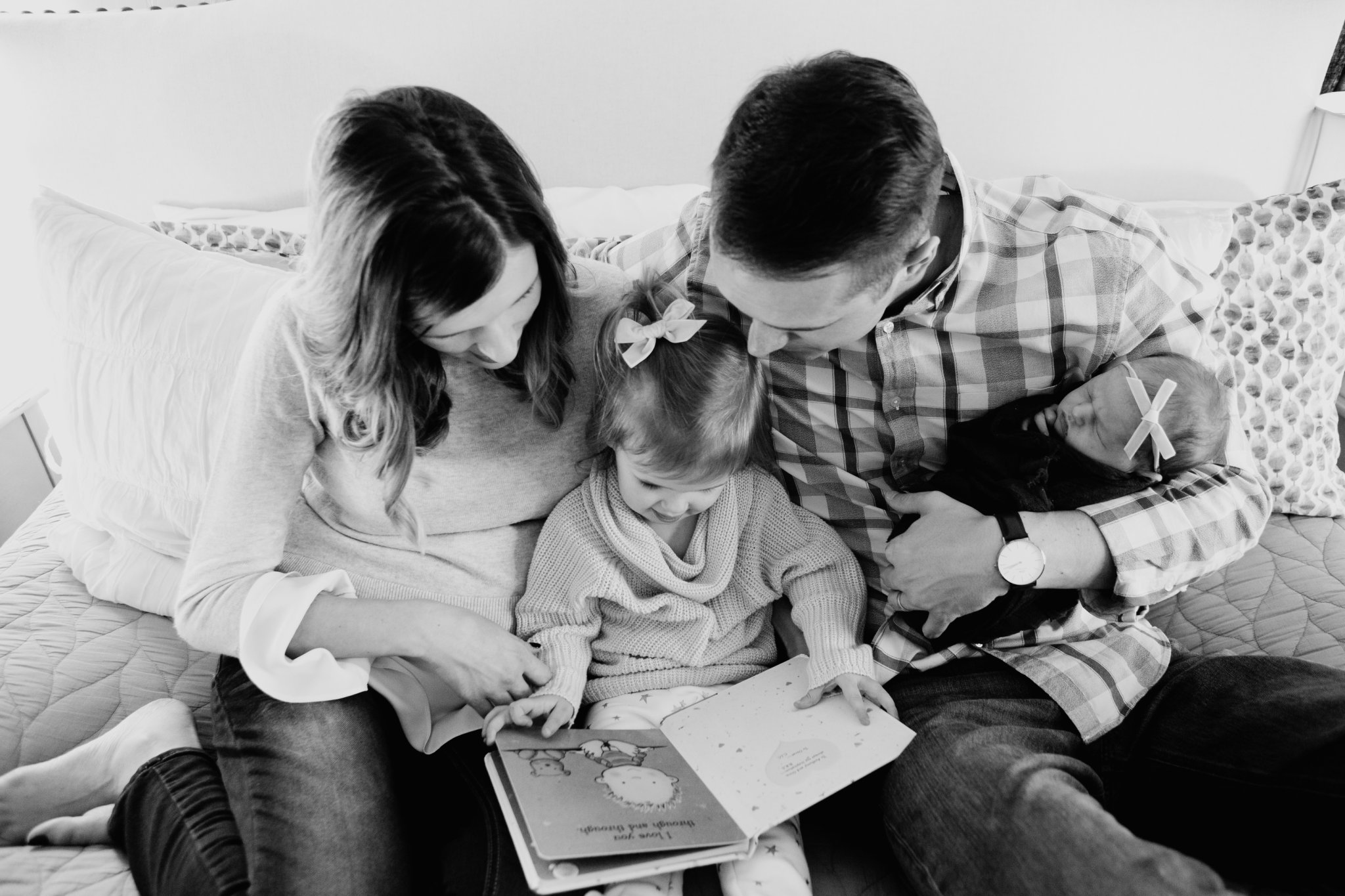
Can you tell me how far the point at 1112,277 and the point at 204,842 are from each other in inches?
54.8

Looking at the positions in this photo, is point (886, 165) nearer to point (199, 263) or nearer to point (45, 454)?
point (199, 263)

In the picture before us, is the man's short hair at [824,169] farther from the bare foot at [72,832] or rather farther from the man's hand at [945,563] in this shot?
the bare foot at [72,832]

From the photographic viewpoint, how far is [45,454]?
203 centimetres

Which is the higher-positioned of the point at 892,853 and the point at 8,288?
the point at 8,288

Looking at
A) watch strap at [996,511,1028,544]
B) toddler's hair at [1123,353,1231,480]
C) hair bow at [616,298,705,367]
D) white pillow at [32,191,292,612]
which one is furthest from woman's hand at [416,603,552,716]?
toddler's hair at [1123,353,1231,480]

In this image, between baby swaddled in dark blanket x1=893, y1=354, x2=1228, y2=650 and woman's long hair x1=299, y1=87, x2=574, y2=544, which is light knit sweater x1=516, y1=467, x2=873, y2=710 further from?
woman's long hair x1=299, y1=87, x2=574, y2=544

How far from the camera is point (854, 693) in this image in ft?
4.01

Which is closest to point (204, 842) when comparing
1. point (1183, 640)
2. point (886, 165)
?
point (886, 165)

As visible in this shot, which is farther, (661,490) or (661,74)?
(661,74)

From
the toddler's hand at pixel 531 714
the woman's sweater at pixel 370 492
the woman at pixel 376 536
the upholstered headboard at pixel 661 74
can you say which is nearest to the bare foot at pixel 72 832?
the woman at pixel 376 536

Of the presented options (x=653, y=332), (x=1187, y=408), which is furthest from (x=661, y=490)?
(x=1187, y=408)

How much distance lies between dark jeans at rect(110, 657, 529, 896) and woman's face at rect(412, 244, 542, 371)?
0.51 metres

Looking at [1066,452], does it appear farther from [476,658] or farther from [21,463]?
[21,463]

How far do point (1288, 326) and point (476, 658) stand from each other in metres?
1.49
